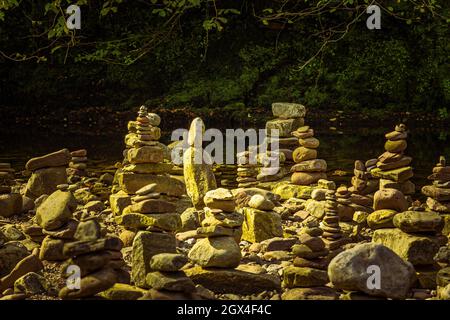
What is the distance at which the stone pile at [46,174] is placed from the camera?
12945 millimetres

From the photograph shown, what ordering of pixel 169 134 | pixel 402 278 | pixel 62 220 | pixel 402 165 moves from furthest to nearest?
pixel 169 134
pixel 402 165
pixel 62 220
pixel 402 278

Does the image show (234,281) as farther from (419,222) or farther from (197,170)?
(197,170)

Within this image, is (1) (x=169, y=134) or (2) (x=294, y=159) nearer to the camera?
(2) (x=294, y=159)

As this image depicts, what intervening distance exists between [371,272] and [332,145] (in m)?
14.9

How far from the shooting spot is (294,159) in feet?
45.3

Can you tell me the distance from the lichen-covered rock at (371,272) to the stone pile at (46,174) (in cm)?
715

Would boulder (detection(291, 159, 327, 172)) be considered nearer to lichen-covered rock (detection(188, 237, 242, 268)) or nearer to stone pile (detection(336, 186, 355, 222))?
stone pile (detection(336, 186, 355, 222))

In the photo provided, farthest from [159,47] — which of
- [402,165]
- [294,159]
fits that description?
[402,165]

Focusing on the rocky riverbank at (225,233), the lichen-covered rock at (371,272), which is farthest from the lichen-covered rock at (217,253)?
the lichen-covered rock at (371,272)

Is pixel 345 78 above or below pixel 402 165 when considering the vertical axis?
above

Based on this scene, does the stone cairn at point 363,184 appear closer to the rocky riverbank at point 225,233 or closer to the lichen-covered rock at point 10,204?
the rocky riverbank at point 225,233

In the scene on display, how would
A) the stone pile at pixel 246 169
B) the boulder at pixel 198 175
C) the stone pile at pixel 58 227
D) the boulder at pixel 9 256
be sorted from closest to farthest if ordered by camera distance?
the boulder at pixel 9 256 < the stone pile at pixel 58 227 < the boulder at pixel 198 175 < the stone pile at pixel 246 169

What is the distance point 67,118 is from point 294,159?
1783cm
